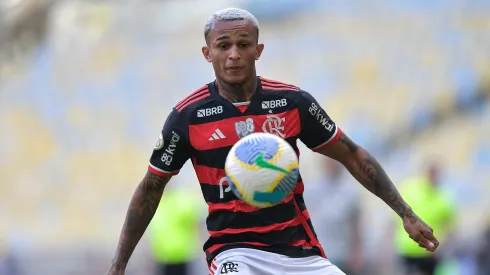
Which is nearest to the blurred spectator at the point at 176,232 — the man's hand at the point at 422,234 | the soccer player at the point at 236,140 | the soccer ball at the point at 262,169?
the soccer player at the point at 236,140

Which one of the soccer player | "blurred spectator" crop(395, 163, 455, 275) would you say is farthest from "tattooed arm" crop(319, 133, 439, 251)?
"blurred spectator" crop(395, 163, 455, 275)

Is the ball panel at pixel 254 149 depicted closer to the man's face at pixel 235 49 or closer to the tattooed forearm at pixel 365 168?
the man's face at pixel 235 49

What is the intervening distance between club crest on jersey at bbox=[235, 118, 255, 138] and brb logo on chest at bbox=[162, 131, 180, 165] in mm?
352

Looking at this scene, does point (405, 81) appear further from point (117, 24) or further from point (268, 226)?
point (268, 226)

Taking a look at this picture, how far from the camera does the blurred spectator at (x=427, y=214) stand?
44.1 feet

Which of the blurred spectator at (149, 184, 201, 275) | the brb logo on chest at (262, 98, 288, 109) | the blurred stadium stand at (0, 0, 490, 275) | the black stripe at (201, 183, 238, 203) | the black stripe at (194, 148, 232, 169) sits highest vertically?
the blurred stadium stand at (0, 0, 490, 275)

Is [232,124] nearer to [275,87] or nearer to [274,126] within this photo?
[274,126]

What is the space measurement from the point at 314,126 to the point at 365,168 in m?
0.45

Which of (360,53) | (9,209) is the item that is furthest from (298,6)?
(9,209)

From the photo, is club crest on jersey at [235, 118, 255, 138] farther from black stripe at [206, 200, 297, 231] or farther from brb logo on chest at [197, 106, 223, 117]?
black stripe at [206, 200, 297, 231]

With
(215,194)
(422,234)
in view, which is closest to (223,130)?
(215,194)

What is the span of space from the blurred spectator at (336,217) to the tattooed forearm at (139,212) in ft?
20.1

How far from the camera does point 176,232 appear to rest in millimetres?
14336

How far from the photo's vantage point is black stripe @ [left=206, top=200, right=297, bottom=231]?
235 inches
